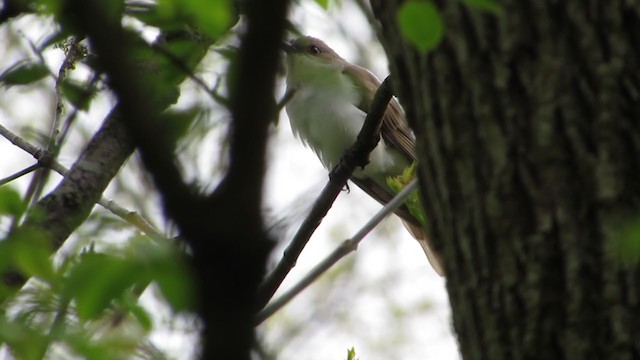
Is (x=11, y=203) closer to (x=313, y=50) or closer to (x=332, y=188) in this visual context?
(x=332, y=188)

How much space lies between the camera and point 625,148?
166 cm

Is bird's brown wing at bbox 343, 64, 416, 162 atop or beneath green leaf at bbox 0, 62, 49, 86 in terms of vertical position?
atop

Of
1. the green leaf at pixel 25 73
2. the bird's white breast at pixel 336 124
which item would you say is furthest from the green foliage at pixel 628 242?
the bird's white breast at pixel 336 124

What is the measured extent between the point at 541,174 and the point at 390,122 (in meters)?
4.16

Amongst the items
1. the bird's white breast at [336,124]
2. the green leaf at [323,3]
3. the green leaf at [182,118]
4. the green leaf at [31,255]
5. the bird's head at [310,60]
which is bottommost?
the green leaf at [31,255]

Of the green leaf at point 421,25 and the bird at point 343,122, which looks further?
the bird at point 343,122

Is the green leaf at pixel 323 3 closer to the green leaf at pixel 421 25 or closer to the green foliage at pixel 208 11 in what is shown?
the green foliage at pixel 208 11

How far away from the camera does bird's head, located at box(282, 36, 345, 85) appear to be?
5.73 metres

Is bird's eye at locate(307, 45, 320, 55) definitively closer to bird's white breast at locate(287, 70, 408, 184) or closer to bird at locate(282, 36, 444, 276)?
bird at locate(282, 36, 444, 276)

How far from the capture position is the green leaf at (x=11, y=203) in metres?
2.14

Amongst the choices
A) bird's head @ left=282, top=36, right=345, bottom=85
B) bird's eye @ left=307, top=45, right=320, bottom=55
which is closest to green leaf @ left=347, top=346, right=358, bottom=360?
bird's head @ left=282, top=36, right=345, bottom=85

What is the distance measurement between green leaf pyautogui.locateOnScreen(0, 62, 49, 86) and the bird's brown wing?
9.83 ft

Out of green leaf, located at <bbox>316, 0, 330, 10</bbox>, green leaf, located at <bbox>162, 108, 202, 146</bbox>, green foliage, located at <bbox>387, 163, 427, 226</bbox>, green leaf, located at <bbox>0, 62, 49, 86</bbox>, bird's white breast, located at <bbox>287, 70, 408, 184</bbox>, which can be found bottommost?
green leaf, located at <bbox>162, 108, 202, 146</bbox>

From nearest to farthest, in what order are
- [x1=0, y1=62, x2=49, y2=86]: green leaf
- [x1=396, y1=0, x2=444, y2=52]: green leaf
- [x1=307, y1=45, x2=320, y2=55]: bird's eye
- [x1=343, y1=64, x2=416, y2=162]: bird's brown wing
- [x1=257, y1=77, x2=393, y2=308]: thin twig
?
1. [x1=396, y1=0, x2=444, y2=52]: green leaf
2. [x1=0, y1=62, x2=49, y2=86]: green leaf
3. [x1=257, y1=77, x2=393, y2=308]: thin twig
4. [x1=343, y1=64, x2=416, y2=162]: bird's brown wing
5. [x1=307, y1=45, x2=320, y2=55]: bird's eye
